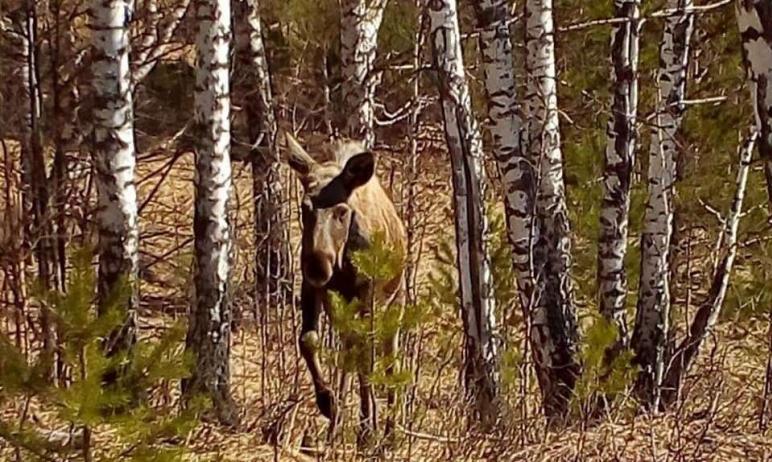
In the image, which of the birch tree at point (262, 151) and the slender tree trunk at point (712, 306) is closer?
the slender tree trunk at point (712, 306)

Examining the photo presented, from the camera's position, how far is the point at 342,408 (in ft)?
22.8

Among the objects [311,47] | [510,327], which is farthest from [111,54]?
[311,47]

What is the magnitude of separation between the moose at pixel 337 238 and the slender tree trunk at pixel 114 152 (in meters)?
1.23

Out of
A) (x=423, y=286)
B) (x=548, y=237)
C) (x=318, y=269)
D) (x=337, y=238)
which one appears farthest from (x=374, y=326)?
(x=423, y=286)

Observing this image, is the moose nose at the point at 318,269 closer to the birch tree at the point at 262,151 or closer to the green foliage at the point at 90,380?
the green foliage at the point at 90,380

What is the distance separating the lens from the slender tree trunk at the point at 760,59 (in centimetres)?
352

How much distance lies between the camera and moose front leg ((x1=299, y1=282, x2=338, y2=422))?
7.30 meters

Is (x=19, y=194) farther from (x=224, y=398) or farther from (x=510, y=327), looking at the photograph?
(x=510, y=327)

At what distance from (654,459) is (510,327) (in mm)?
3071

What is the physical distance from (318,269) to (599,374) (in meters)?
1.81

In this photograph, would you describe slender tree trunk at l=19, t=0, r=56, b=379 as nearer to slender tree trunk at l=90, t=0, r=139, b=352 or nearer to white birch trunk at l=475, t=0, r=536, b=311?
slender tree trunk at l=90, t=0, r=139, b=352

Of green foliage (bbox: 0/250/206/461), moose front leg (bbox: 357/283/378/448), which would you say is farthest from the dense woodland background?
moose front leg (bbox: 357/283/378/448)

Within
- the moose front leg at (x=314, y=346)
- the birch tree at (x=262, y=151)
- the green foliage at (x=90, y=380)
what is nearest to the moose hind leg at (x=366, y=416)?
the moose front leg at (x=314, y=346)

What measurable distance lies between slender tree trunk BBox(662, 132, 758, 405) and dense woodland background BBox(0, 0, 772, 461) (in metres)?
0.03
